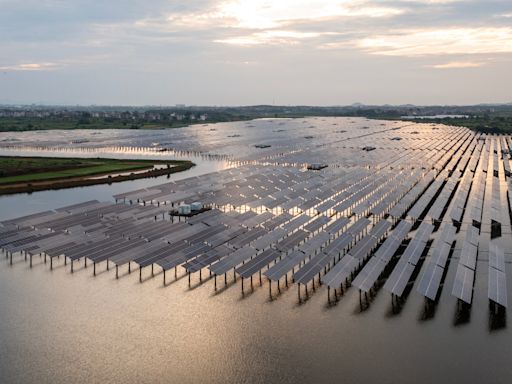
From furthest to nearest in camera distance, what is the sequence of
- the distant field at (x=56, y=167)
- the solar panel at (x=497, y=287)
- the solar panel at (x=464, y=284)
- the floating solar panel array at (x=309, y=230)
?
the distant field at (x=56, y=167), the floating solar panel array at (x=309, y=230), the solar panel at (x=464, y=284), the solar panel at (x=497, y=287)

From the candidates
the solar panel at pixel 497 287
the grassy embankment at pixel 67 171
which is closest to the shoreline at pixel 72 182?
the grassy embankment at pixel 67 171

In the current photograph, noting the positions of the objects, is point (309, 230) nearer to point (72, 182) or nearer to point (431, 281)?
point (431, 281)

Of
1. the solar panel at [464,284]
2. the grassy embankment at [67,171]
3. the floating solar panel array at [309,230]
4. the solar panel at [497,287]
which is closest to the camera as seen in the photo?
the solar panel at [497,287]

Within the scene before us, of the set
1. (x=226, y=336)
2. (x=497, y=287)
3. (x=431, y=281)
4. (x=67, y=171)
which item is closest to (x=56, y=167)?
(x=67, y=171)

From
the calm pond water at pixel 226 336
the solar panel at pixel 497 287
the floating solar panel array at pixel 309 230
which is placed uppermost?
the floating solar panel array at pixel 309 230

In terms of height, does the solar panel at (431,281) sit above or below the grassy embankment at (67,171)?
below

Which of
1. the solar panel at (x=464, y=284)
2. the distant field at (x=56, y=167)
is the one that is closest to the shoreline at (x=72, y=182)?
the distant field at (x=56, y=167)

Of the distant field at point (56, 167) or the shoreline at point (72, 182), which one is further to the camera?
the distant field at point (56, 167)

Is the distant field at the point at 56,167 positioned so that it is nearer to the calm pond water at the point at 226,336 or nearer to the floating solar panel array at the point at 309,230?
the floating solar panel array at the point at 309,230
